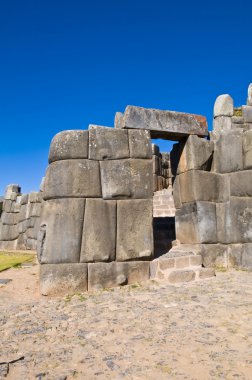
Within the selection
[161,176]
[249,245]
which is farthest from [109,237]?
[161,176]

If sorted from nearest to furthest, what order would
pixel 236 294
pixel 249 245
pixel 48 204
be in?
pixel 236 294
pixel 48 204
pixel 249 245

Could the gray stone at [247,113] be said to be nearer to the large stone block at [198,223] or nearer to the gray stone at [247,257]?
the large stone block at [198,223]

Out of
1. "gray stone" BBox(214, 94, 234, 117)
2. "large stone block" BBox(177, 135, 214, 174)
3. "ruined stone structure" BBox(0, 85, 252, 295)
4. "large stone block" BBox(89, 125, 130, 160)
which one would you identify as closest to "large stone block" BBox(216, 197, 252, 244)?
"ruined stone structure" BBox(0, 85, 252, 295)

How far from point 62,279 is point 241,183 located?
4.02 meters

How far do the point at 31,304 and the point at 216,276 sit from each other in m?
3.18

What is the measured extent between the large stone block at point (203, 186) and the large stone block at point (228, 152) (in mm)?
218

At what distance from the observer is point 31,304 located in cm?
482

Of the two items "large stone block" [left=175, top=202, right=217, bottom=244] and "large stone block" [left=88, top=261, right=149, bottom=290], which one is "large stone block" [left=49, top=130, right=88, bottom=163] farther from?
"large stone block" [left=175, top=202, right=217, bottom=244]

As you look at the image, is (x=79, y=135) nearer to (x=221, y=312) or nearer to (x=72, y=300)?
(x=72, y=300)

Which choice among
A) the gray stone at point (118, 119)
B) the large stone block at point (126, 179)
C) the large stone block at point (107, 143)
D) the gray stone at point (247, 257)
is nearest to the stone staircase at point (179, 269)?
the gray stone at point (247, 257)

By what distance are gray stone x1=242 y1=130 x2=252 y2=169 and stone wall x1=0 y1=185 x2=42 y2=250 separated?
9727 millimetres

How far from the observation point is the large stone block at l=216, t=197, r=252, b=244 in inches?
261

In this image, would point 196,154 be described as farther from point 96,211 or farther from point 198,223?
point 96,211

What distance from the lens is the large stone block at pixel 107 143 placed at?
5.87 meters
